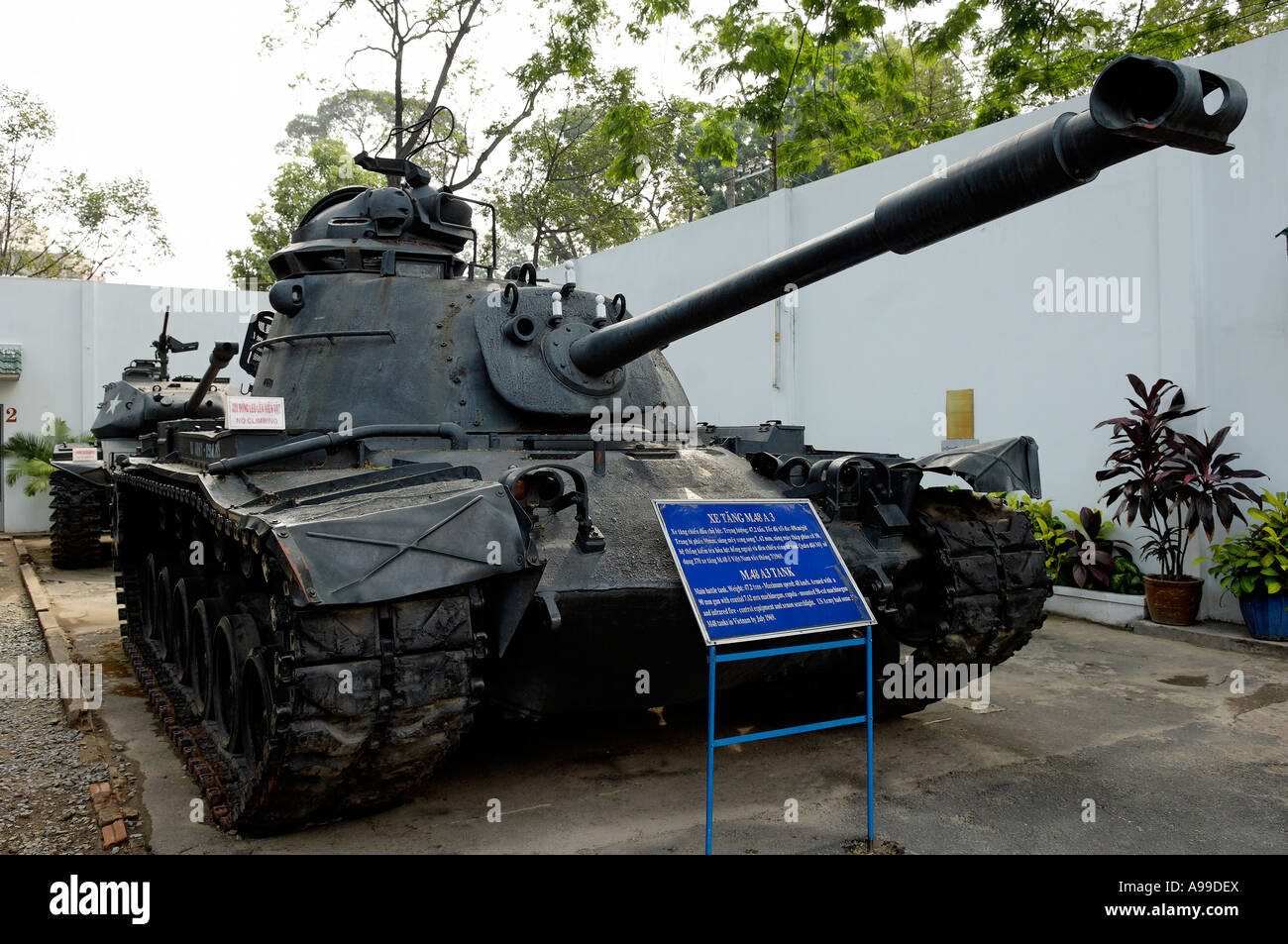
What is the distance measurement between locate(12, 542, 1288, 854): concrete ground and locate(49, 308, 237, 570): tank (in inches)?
226

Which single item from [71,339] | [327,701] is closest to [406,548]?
[327,701]

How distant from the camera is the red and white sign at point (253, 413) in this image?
469cm

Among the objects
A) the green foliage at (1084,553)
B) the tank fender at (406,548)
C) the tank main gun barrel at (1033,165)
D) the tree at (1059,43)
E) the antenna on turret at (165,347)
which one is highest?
the tree at (1059,43)

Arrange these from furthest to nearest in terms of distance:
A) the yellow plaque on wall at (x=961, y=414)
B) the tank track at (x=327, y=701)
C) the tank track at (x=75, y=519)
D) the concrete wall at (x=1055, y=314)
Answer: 1. the tank track at (x=75, y=519)
2. the yellow plaque on wall at (x=961, y=414)
3. the concrete wall at (x=1055, y=314)
4. the tank track at (x=327, y=701)

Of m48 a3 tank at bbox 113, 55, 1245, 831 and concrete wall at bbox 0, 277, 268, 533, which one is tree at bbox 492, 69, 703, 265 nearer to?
concrete wall at bbox 0, 277, 268, 533

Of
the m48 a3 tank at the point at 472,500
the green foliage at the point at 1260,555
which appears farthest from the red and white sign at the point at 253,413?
the green foliage at the point at 1260,555

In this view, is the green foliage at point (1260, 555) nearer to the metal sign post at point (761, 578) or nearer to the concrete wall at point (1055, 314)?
the concrete wall at point (1055, 314)

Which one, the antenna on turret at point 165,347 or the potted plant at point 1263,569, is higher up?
the antenna on turret at point 165,347

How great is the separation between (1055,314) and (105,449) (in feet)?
34.8

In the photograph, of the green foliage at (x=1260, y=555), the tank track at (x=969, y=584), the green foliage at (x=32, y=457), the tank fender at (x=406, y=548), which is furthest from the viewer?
the green foliage at (x=32, y=457)

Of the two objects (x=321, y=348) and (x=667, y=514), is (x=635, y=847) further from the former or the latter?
(x=321, y=348)

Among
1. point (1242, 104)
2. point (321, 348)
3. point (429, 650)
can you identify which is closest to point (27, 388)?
point (321, 348)

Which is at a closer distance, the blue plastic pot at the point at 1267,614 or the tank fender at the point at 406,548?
the tank fender at the point at 406,548

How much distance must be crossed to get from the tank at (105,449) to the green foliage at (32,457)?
2.93 m
